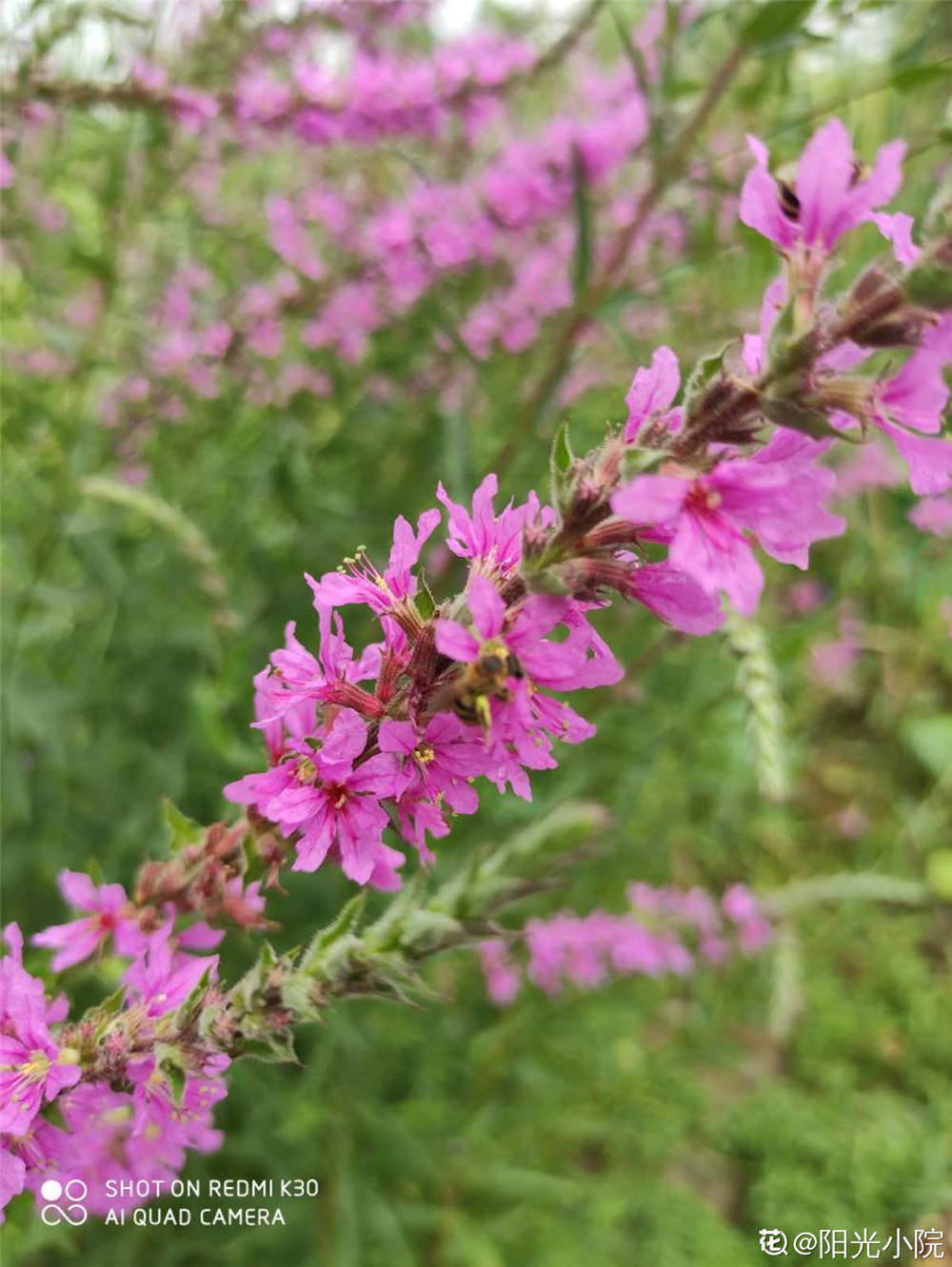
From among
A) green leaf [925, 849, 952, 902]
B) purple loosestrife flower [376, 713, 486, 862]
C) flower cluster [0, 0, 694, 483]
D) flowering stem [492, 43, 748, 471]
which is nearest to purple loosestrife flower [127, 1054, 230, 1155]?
purple loosestrife flower [376, 713, 486, 862]

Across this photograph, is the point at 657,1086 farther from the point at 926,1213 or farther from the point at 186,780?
the point at 186,780

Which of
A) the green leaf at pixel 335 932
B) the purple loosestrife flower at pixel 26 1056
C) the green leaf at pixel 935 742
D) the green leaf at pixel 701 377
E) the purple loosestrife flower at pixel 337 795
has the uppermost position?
the green leaf at pixel 701 377

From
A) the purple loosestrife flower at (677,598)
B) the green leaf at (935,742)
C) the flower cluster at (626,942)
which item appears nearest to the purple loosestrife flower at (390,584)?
the purple loosestrife flower at (677,598)

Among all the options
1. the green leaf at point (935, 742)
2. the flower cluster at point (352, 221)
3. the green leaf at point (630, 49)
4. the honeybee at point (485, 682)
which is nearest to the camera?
the honeybee at point (485, 682)

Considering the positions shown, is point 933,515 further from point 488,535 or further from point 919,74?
point 488,535

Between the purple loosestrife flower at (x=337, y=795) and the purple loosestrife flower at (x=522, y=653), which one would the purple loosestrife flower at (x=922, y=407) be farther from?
the purple loosestrife flower at (x=337, y=795)

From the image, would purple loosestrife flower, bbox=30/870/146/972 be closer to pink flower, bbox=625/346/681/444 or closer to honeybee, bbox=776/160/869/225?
pink flower, bbox=625/346/681/444
